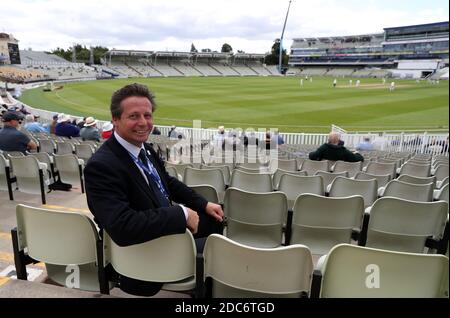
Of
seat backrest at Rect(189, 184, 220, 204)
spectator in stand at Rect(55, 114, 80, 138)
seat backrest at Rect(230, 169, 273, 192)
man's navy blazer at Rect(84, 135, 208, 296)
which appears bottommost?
spectator in stand at Rect(55, 114, 80, 138)

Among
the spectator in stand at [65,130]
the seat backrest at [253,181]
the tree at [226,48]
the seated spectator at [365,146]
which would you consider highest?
the tree at [226,48]

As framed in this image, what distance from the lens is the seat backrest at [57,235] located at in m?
2.01

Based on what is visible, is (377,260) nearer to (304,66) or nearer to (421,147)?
(421,147)

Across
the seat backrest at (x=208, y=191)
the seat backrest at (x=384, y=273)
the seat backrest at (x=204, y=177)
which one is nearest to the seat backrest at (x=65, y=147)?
the seat backrest at (x=204, y=177)

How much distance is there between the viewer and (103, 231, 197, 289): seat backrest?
1.91 meters

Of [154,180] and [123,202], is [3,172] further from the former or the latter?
[123,202]

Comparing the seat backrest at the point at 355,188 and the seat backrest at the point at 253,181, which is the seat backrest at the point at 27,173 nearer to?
the seat backrest at the point at 253,181

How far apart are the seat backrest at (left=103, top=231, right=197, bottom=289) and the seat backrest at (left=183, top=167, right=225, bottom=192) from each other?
2.13 m

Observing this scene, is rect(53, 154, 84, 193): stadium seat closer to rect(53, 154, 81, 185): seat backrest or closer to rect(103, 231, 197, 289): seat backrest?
rect(53, 154, 81, 185): seat backrest

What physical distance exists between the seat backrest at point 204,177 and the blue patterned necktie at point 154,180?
1.57 meters

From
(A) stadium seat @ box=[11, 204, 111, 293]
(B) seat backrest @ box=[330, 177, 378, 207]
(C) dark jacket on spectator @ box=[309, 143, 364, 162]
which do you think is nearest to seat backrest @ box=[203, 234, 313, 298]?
(A) stadium seat @ box=[11, 204, 111, 293]

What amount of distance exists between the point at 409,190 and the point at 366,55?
105991mm
